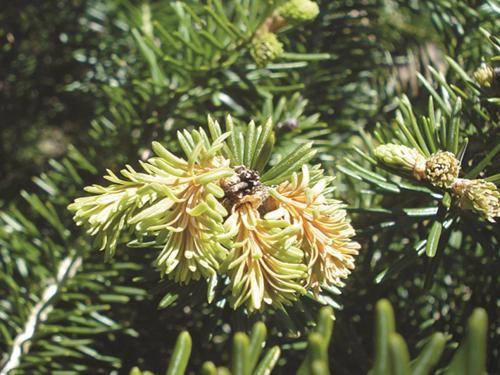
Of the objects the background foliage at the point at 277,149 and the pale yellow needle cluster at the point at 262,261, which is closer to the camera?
the pale yellow needle cluster at the point at 262,261

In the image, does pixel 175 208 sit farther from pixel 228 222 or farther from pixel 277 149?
pixel 277 149

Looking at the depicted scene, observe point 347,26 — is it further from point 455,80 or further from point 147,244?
point 147,244

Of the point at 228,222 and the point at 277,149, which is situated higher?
the point at 277,149

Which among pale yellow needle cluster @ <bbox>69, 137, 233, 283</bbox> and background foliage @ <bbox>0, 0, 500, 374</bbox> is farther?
background foliage @ <bbox>0, 0, 500, 374</bbox>

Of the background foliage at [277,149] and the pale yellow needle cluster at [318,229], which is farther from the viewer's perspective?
the background foliage at [277,149]

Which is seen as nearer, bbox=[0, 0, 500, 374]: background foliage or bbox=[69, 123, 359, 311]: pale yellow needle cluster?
bbox=[69, 123, 359, 311]: pale yellow needle cluster

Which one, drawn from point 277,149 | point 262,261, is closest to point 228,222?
point 262,261
